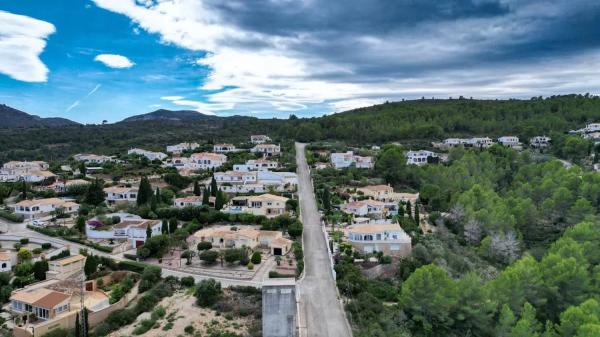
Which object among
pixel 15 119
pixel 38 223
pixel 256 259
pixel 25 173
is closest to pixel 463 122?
pixel 256 259

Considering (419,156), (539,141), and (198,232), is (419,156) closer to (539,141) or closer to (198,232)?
(539,141)

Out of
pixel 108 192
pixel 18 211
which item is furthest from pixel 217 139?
pixel 18 211

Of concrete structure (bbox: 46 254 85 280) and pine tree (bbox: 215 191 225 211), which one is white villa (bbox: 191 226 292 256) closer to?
pine tree (bbox: 215 191 225 211)

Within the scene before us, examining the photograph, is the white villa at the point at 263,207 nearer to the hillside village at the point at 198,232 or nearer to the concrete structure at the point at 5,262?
the hillside village at the point at 198,232

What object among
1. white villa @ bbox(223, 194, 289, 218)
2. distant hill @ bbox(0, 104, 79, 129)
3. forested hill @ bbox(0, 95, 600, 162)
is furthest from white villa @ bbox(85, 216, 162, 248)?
distant hill @ bbox(0, 104, 79, 129)

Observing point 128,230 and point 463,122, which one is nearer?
point 128,230
